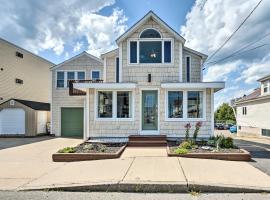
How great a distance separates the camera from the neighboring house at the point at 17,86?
1928 centimetres

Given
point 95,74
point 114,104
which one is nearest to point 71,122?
point 95,74

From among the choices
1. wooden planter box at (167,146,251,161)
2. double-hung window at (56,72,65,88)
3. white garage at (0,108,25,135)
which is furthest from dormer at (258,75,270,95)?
white garage at (0,108,25,135)

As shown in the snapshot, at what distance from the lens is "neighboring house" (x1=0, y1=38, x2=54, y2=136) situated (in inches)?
759

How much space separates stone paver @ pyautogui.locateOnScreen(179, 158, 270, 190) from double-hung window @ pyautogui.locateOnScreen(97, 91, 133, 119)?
5.13 metres

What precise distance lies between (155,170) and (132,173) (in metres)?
0.73

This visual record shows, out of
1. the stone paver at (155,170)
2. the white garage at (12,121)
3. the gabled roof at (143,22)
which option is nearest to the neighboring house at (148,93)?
the gabled roof at (143,22)

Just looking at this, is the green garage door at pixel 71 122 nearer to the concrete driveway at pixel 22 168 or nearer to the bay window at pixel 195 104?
the concrete driveway at pixel 22 168

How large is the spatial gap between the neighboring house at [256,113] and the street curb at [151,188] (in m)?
16.4

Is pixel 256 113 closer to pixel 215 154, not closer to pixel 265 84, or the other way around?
pixel 265 84

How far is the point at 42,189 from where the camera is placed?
18.7 ft

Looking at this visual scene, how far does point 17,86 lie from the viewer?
843 inches

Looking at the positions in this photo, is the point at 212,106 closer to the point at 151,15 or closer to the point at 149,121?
the point at 149,121

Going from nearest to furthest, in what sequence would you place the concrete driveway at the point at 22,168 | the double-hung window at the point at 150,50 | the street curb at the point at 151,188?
1. the street curb at the point at 151,188
2. the concrete driveway at the point at 22,168
3. the double-hung window at the point at 150,50

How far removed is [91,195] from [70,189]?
0.61 metres
